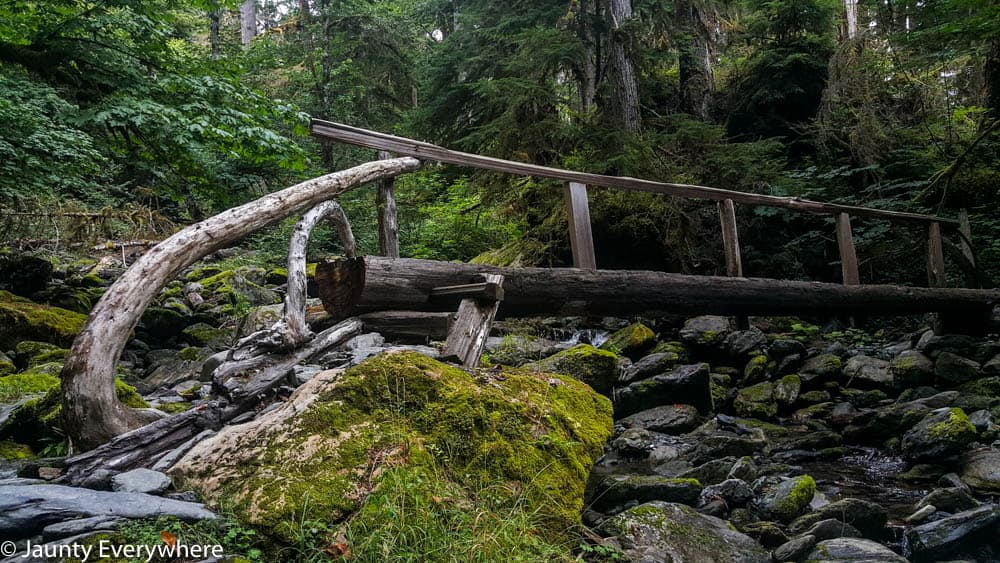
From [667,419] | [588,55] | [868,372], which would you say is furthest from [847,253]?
[588,55]

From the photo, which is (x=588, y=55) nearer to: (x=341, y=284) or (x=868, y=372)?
(x=868, y=372)

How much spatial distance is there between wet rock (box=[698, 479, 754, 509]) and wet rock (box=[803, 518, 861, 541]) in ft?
1.88

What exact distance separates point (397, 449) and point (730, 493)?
281 cm

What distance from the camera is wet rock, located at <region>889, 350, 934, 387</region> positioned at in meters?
7.32

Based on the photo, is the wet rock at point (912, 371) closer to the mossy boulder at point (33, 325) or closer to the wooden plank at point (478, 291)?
the wooden plank at point (478, 291)

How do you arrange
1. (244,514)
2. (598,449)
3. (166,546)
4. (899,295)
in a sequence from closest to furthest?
(166,546)
(244,514)
(598,449)
(899,295)

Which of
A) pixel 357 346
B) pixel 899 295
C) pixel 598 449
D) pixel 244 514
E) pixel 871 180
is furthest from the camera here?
pixel 871 180

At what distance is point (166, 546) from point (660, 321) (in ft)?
30.5

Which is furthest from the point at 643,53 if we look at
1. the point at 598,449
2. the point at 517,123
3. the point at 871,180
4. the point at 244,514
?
the point at 244,514

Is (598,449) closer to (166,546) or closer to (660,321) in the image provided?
(166,546)

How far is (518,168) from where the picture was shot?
18.4 feet

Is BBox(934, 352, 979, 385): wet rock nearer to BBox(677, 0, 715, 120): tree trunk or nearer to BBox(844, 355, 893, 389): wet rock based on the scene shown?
BBox(844, 355, 893, 389): wet rock

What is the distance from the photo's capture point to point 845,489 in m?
4.89

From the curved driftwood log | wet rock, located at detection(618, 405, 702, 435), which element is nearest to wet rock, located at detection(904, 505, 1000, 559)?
wet rock, located at detection(618, 405, 702, 435)
